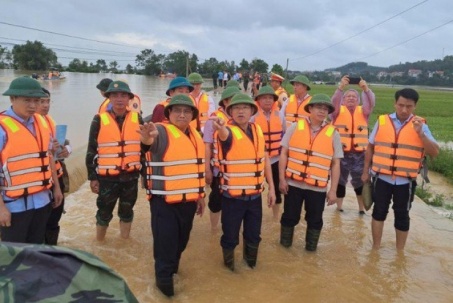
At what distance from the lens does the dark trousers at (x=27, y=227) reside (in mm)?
3246

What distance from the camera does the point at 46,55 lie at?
2312 inches

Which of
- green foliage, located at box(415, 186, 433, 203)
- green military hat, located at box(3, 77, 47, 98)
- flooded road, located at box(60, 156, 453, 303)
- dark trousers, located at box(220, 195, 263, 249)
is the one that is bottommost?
flooded road, located at box(60, 156, 453, 303)

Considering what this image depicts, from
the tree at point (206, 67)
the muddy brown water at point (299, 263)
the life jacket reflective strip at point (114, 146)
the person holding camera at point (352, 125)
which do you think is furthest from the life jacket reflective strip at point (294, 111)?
the tree at point (206, 67)

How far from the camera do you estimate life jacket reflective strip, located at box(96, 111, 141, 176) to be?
166 inches

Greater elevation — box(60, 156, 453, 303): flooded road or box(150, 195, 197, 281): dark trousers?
box(150, 195, 197, 281): dark trousers

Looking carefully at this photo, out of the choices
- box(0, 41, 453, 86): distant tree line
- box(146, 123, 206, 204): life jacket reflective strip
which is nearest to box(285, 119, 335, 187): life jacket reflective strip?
box(146, 123, 206, 204): life jacket reflective strip

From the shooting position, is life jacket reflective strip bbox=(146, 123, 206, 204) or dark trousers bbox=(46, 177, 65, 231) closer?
life jacket reflective strip bbox=(146, 123, 206, 204)

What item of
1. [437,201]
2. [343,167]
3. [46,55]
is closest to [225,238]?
[343,167]

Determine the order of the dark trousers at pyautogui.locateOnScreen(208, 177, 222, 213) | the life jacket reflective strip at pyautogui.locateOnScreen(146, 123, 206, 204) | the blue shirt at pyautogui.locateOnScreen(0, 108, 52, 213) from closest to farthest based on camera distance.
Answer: the blue shirt at pyautogui.locateOnScreen(0, 108, 52, 213)
the life jacket reflective strip at pyautogui.locateOnScreen(146, 123, 206, 204)
the dark trousers at pyautogui.locateOnScreen(208, 177, 222, 213)

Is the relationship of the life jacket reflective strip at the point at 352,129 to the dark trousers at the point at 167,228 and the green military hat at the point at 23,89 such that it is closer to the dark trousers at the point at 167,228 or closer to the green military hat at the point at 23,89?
the dark trousers at the point at 167,228

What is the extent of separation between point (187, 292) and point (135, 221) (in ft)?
6.90

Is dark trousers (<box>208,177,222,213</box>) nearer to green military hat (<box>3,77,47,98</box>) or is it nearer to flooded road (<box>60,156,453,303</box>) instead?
flooded road (<box>60,156,453,303</box>)

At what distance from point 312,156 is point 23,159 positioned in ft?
9.47

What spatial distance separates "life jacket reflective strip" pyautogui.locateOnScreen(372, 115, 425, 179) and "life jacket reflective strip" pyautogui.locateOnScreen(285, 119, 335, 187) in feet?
1.98
